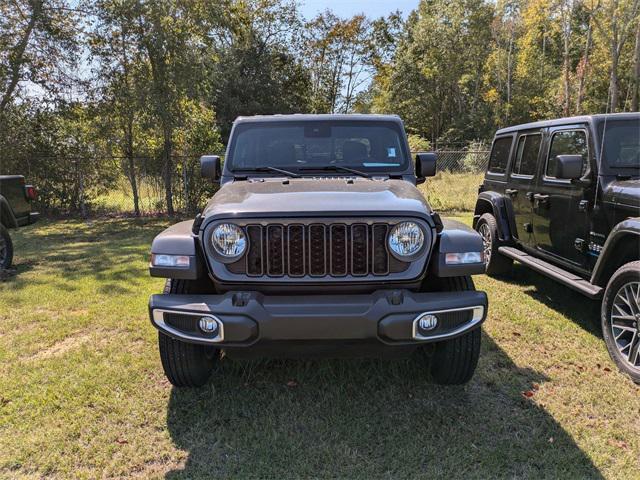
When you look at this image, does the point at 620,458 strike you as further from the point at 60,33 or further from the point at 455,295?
the point at 60,33

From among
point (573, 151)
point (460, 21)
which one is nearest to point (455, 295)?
point (573, 151)

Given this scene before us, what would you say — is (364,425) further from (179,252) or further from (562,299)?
(562,299)

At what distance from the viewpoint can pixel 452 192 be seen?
14375 millimetres

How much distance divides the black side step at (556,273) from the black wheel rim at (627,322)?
269 millimetres

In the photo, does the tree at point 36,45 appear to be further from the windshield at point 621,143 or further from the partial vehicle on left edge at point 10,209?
the windshield at point 621,143

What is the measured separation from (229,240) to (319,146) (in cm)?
162

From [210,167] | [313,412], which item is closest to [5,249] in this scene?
[210,167]

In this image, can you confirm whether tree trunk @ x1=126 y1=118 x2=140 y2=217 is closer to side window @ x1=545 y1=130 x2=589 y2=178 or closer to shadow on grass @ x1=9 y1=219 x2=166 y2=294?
shadow on grass @ x1=9 y1=219 x2=166 y2=294

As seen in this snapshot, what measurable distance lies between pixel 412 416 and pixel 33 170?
13.0 meters

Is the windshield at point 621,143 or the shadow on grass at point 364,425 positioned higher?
the windshield at point 621,143

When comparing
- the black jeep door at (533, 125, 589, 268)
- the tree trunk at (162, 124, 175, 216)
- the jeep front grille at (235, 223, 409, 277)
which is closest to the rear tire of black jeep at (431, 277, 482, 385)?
the jeep front grille at (235, 223, 409, 277)

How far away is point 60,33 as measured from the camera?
11.9 metres

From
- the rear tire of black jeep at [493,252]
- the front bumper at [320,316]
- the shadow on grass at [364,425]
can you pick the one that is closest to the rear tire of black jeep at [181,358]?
the shadow on grass at [364,425]

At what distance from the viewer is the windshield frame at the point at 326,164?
3865 mm
